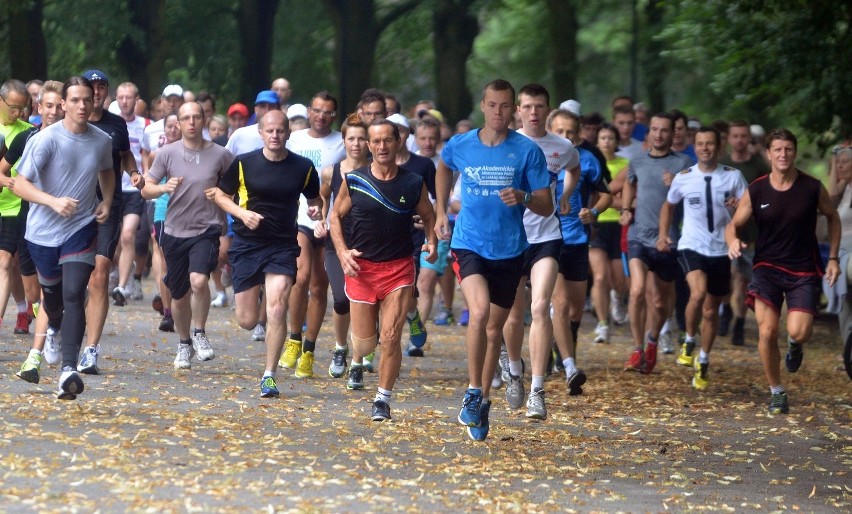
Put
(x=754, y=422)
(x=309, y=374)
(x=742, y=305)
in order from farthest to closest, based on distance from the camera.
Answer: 1. (x=742, y=305)
2. (x=309, y=374)
3. (x=754, y=422)

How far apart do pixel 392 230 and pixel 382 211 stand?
0.14 m

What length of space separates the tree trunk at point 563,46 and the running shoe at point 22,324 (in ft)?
62.1

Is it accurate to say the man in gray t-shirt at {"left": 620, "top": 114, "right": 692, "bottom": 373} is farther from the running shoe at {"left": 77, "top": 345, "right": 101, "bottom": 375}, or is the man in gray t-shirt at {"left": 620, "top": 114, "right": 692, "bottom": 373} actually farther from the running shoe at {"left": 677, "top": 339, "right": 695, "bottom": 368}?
the running shoe at {"left": 77, "top": 345, "right": 101, "bottom": 375}

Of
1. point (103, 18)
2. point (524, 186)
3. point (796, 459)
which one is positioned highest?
point (103, 18)

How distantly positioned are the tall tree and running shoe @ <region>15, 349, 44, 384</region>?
2157cm

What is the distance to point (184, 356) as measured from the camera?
45.0 ft

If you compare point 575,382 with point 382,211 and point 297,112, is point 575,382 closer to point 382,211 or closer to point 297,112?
point 382,211

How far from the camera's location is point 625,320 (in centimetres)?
2019

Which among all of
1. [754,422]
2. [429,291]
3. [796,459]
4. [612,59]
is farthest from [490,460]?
[612,59]

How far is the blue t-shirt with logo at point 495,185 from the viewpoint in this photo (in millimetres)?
10562

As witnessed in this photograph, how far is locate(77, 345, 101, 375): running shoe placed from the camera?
1290 cm

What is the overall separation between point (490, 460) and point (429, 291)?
6.70m

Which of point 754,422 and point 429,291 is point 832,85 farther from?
point 754,422

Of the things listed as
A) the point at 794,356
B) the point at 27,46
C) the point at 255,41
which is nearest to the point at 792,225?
the point at 794,356
